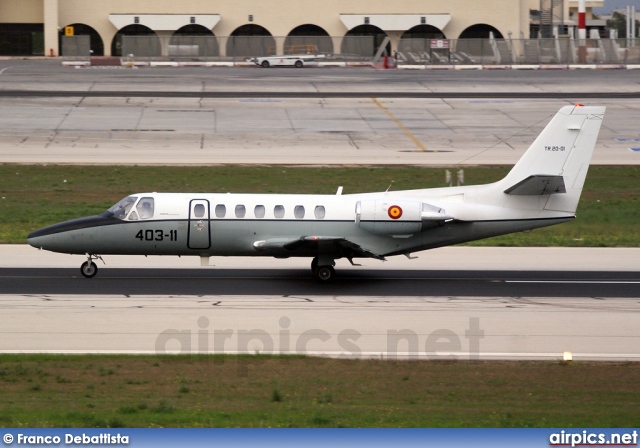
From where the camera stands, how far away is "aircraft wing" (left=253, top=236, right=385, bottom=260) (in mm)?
24688

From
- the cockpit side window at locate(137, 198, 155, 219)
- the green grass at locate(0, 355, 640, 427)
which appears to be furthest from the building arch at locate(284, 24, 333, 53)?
the green grass at locate(0, 355, 640, 427)

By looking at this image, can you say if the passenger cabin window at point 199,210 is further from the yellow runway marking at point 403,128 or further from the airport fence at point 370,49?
the airport fence at point 370,49

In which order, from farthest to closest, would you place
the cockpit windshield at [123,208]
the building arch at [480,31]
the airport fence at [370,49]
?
1. the building arch at [480,31]
2. the airport fence at [370,49]
3. the cockpit windshield at [123,208]

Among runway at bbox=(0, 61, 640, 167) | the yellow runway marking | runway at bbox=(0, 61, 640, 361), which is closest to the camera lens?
runway at bbox=(0, 61, 640, 361)

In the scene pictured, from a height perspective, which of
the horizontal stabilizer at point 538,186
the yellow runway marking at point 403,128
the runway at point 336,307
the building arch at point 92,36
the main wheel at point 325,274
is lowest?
the runway at point 336,307

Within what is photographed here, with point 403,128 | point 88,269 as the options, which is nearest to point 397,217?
point 88,269

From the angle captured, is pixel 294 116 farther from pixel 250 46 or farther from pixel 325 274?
pixel 250 46

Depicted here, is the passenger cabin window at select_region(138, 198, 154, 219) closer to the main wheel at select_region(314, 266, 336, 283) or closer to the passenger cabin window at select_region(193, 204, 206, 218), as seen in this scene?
the passenger cabin window at select_region(193, 204, 206, 218)

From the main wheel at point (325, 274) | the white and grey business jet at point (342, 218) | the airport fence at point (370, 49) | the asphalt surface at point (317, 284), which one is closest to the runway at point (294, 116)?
the airport fence at point (370, 49)

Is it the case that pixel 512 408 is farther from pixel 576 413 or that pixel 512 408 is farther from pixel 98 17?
pixel 98 17

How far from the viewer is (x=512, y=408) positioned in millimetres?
15047

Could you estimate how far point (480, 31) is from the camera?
101438 mm

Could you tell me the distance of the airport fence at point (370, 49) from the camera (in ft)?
294

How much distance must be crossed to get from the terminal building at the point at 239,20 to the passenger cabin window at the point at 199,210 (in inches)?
2830
